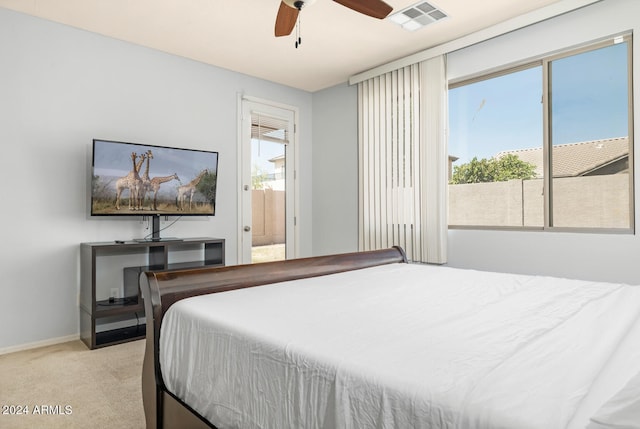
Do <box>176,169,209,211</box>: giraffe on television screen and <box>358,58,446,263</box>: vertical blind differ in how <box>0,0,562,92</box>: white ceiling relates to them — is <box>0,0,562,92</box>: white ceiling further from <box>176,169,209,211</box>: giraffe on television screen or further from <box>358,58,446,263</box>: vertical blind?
<box>176,169,209,211</box>: giraffe on television screen

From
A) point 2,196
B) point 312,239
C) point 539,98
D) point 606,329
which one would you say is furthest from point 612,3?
point 2,196

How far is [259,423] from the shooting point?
3.83 feet

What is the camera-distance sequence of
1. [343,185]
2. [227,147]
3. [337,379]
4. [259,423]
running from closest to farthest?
1. [337,379]
2. [259,423]
3. [227,147]
4. [343,185]

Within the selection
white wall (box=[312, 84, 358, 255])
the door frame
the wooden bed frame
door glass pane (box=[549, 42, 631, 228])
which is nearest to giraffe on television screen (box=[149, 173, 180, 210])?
the door frame

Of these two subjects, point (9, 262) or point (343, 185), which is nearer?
point (9, 262)

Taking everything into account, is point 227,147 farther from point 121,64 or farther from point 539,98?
point 539,98

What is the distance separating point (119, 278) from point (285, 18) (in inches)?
104

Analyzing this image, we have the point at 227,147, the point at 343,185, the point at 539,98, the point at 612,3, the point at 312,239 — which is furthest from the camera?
the point at 312,239

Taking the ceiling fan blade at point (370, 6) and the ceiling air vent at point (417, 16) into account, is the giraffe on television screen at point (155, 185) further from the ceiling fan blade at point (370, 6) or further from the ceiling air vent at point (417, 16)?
the ceiling air vent at point (417, 16)

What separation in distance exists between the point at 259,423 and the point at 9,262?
2.97 meters

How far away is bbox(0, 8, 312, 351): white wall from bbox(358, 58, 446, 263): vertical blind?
6.49 ft

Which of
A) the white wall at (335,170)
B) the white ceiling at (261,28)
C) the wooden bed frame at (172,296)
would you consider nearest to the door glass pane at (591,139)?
the white ceiling at (261,28)

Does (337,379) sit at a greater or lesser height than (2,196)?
lesser

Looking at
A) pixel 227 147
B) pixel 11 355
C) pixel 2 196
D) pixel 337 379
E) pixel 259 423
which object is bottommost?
pixel 11 355
